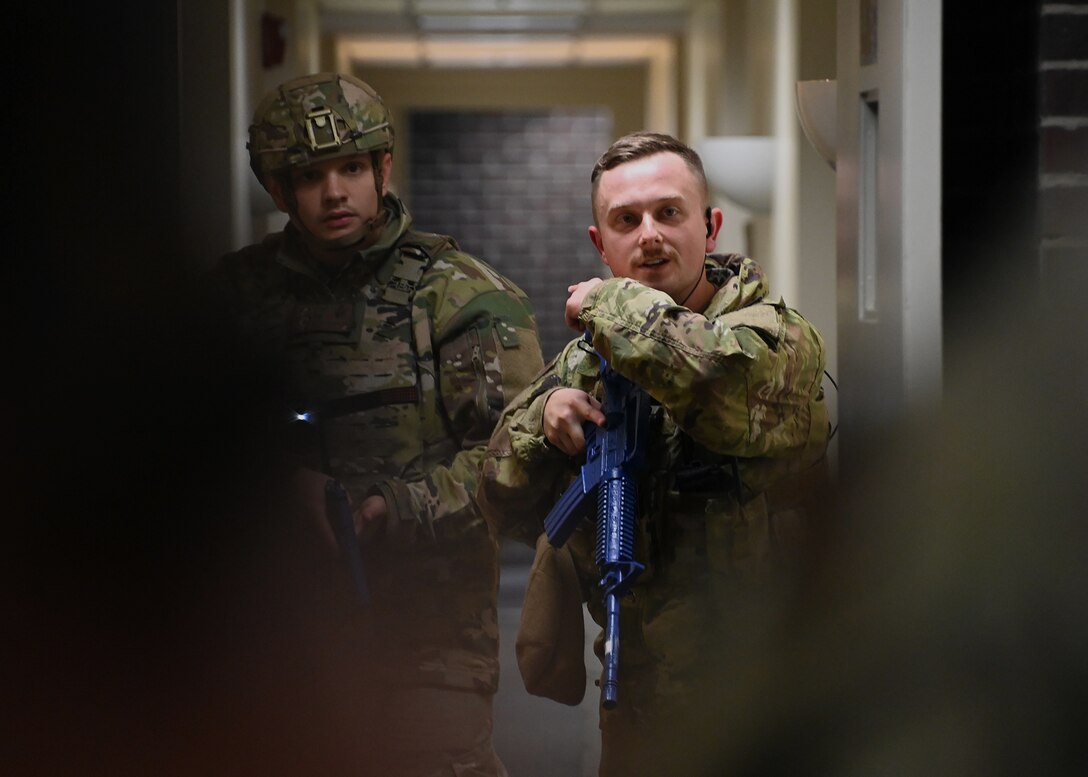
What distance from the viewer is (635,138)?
4.78 ft

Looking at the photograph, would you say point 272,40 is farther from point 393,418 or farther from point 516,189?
point 516,189

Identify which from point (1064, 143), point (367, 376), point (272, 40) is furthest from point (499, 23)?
point (1064, 143)

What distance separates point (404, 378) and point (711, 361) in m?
0.48

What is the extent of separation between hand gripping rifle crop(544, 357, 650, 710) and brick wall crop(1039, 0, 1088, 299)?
426mm

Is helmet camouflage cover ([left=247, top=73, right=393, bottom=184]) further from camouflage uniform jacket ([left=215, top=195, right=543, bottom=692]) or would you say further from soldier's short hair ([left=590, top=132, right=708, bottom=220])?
soldier's short hair ([left=590, top=132, right=708, bottom=220])

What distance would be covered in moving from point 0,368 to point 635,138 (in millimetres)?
677

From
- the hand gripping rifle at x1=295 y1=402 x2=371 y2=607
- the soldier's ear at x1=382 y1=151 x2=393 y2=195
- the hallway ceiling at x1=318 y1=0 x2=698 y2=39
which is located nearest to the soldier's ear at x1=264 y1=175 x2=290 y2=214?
the soldier's ear at x1=382 y1=151 x2=393 y2=195

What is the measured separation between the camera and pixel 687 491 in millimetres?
1474

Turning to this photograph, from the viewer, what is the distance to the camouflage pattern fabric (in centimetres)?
140

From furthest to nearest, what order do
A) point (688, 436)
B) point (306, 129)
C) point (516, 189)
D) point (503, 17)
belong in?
point (516, 189) → point (503, 17) → point (306, 129) → point (688, 436)

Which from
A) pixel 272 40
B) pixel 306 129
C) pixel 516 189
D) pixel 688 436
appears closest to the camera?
pixel 688 436

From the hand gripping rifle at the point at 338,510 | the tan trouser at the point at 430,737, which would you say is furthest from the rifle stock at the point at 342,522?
the tan trouser at the point at 430,737

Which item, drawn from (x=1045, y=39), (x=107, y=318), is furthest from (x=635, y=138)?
(x=107, y=318)

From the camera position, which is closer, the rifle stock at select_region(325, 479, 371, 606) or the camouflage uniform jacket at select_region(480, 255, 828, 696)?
the camouflage uniform jacket at select_region(480, 255, 828, 696)
